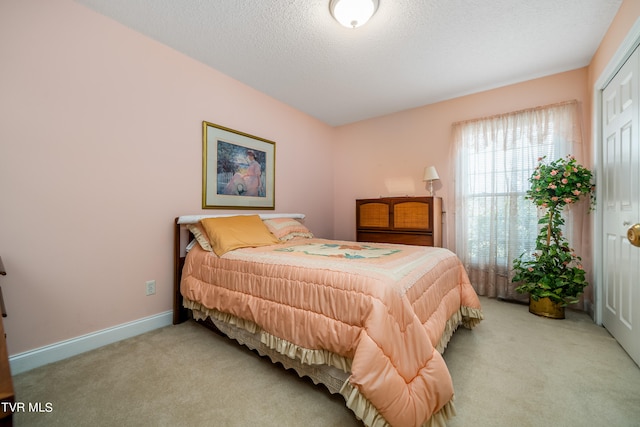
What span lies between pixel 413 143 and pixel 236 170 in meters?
2.44

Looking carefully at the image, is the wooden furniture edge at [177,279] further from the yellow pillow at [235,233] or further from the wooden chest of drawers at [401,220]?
the wooden chest of drawers at [401,220]

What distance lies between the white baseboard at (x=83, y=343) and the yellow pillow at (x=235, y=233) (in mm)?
850

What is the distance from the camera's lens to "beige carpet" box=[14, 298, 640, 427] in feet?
4.13

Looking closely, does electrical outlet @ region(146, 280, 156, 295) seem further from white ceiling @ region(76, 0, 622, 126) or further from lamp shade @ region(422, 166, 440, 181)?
lamp shade @ region(422, 166, 440, 181)

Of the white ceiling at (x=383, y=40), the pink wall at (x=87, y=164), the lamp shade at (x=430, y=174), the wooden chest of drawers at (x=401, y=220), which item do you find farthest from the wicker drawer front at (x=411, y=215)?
the pink wall at (x=87, y=164)

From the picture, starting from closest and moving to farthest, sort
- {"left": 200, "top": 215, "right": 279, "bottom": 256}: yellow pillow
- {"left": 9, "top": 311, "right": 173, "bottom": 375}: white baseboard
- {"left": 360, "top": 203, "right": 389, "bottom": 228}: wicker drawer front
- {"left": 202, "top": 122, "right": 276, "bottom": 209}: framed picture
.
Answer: {"left": 9, "top": 311, "right": 173, "bottom": 375}: white baseboard < {"left": 200, "top": 215, "right": 279, "bottom": 256}: yellow pillow < {"left": 202, "top": 122, "right": 276, "bottom": 209}: framed picture < {"left": 360, "top": 203, "right": 389, "bottom": 228}: wicker drawer front

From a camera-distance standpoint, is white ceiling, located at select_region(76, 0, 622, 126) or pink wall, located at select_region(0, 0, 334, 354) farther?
white ceiling, located at select_region(76, 0, 622, 126)

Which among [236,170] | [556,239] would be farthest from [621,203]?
[236,170]

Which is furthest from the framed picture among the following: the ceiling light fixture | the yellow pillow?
the ceiling light fixture

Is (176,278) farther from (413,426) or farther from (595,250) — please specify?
(595,250)

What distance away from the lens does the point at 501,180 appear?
305 cm

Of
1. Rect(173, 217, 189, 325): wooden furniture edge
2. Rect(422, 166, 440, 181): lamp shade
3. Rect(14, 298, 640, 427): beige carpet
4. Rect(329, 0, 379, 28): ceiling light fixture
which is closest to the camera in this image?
Rect(14, 298, 640, 427): beige carpet

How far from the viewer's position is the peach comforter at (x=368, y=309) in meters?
1.09

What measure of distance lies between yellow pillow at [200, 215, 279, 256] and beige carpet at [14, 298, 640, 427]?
2.45 ft
